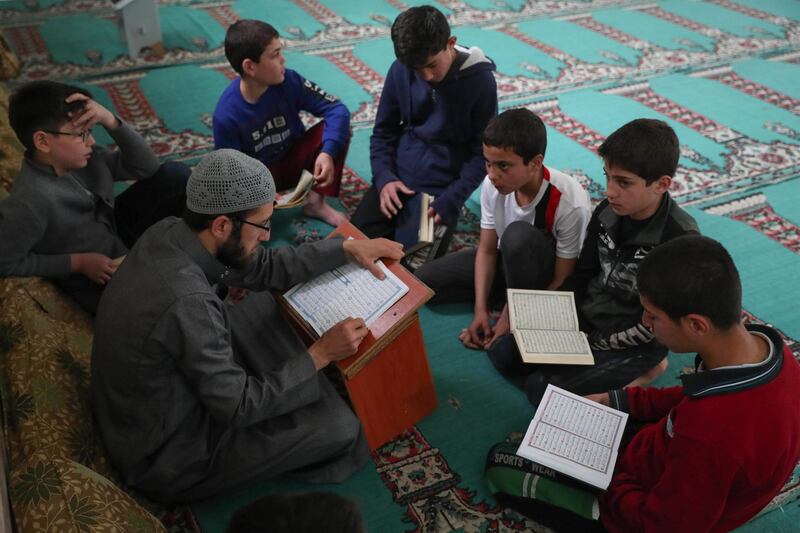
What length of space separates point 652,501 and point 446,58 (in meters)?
1.90

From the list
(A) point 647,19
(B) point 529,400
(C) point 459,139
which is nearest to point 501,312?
(B) point 529,400

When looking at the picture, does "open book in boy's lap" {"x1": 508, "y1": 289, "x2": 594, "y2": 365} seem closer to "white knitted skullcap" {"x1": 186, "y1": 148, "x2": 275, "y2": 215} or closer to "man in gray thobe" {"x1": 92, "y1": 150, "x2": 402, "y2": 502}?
"man in gray thobe" {"x1": 92, "y1": 150, "x2": 402, "y2": 502}

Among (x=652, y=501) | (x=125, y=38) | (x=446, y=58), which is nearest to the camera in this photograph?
(x=652, y=501)

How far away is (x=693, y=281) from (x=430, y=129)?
1.73 meters

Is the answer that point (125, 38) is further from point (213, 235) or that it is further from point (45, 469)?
point (45, 469)

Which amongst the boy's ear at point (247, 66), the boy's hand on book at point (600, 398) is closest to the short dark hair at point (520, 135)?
Result: the boy's hand on book at point (600, 398)

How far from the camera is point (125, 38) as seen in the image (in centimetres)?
488

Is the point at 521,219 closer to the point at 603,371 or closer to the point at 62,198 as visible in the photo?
the point at 603,371

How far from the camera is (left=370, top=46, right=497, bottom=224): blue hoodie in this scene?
112 inches

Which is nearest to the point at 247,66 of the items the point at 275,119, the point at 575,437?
the point at 275,119

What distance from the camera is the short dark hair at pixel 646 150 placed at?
200 cm

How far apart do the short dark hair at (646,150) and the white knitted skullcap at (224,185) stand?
1117 millimetres

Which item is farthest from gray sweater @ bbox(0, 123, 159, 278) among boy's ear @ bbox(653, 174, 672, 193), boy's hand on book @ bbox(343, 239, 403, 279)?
boy's ear @ bbox(653, 174, 672, 193)

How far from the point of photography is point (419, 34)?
256 cm
